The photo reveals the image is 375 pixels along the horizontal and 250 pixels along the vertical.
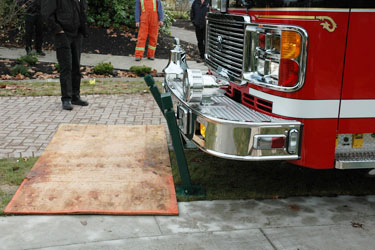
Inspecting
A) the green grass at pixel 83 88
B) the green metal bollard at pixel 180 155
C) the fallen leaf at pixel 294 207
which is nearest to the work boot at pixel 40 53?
the green grass at pixel 83 88

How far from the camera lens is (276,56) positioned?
361 cm

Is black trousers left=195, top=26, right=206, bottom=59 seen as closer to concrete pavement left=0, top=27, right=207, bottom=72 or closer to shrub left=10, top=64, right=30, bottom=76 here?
concrete pavement left=0, top=27, right=207, bottom=72

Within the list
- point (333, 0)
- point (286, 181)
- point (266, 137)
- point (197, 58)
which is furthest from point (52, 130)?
point (197, 58)

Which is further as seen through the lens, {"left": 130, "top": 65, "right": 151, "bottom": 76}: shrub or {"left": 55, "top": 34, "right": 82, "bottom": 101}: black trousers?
{"left": 130, "top": 65, "right": 151, "bottom": 76}: shrub

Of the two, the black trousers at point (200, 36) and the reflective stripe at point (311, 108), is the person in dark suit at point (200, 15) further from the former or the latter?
the reflective stripe at point (311, 108)

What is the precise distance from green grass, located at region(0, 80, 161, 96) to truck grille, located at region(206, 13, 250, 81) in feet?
11.8

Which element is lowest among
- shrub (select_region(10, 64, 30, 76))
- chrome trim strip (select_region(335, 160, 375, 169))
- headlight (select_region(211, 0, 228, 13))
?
shrub (select_region(10, 64, 30, 76))

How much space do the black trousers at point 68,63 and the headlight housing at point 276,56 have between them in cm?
367

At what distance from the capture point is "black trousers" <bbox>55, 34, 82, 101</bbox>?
6824mm

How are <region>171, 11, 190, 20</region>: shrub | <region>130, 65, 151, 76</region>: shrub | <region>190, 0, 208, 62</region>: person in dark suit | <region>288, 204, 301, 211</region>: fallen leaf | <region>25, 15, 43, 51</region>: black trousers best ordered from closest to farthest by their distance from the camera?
<region>288, 204, 301, 211</region>: fallen leaf → <region>130, 65, 151, 76</region>: shrub → <region>25, 15, 43, 51</region>: black trousers → <region>190, 0, 208, 62</region>: person in dark suit → <region>171, 11, 190, 20</region>: shrub

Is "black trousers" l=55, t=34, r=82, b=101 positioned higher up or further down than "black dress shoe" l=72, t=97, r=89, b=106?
higher up

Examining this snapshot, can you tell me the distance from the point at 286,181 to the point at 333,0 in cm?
205

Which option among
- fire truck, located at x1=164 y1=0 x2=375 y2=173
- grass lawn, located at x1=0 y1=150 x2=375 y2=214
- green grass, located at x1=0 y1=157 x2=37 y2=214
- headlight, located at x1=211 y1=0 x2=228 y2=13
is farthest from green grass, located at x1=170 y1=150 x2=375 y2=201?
headlight, located at x1=211 y1=0 x2=228 y2=13

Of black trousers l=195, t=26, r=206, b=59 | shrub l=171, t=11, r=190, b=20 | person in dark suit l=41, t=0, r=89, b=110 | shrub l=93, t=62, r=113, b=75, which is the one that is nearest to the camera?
person in dark suit l=41, t=0, r=89, b=110
